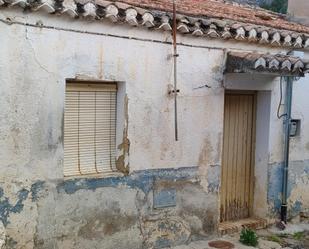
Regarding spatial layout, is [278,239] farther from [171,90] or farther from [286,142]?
[171,90]

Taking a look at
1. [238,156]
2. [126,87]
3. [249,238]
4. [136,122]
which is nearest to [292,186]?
[238,156]

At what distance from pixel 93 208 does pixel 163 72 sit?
220cm

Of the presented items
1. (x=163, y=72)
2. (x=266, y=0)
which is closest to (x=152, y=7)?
(x=163, y=72)

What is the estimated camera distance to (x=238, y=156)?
8.81m

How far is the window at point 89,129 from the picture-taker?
21.2 feet

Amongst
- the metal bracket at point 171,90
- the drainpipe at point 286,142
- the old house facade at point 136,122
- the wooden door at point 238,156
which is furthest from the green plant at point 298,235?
the metal bracket at point 171,90

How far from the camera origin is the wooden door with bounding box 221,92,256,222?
28.1 feet

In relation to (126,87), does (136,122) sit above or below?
below

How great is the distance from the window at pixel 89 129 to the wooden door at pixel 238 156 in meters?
2.46

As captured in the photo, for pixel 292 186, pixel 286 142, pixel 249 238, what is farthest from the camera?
pixel 292 186

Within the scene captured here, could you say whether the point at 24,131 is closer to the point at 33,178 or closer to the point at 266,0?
the point at 33,178

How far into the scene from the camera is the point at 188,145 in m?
7.54

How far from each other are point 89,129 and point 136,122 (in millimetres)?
675

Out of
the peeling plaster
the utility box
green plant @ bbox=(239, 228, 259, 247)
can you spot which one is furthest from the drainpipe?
green plant @ bbox=(239, 228, 259, 247)
